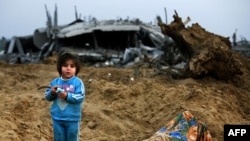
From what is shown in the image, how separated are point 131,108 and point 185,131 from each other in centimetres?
379

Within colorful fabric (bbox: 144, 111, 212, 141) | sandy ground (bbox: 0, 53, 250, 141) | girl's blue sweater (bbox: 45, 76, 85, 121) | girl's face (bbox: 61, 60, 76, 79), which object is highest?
girl's face (bbox: 61, 60, 76, 79)

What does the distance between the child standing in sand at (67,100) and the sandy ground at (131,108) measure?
967 millimetres

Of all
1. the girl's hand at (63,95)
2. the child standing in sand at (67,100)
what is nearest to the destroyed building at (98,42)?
the child standing in sand at (67,100)

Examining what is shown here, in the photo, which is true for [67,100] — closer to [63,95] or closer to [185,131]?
[63,95]

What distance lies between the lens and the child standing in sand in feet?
13.3

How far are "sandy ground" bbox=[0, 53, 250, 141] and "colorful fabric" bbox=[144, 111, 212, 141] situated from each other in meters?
1.73

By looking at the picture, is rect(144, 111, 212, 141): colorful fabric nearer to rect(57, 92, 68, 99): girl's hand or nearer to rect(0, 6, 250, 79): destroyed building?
rect(57, 92, 68, 99): girl's hand

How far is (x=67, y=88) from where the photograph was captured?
4062 millimetres

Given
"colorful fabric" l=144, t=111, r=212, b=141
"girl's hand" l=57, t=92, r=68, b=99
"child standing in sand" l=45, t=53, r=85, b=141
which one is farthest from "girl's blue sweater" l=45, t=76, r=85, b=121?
"colorful fabric" l=144, t=111, r=212, b=141

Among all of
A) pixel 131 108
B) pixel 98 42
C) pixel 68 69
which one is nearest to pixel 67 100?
pixel 68 69

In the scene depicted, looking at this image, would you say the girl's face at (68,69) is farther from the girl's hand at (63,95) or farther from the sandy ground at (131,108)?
the sandy ground at (131,108)

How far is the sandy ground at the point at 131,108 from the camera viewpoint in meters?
6.10

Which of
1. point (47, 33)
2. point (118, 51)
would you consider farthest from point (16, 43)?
point (118, 51)

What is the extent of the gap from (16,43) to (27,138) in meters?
24.2
